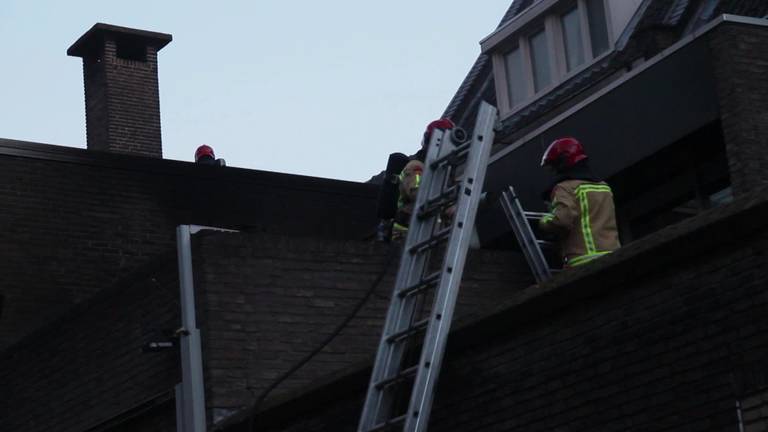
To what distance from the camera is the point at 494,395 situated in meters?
9.52

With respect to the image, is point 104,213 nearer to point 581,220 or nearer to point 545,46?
point 545,46

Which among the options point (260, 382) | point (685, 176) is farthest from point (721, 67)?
point (260, 382)

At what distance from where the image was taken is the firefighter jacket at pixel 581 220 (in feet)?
36.1

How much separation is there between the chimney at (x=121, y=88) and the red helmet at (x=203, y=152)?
50.1 inches

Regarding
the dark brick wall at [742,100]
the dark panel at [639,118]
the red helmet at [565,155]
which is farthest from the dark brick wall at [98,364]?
the dark brick wall at [742,100]

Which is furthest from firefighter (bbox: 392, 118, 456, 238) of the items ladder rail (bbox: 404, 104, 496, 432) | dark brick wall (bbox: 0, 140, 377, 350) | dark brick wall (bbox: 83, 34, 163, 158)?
dark brick wall (bbox: 83, 34, 163, 158)

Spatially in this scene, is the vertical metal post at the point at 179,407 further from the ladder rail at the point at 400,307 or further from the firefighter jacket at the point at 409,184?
the ladder rail at the point at 400,307

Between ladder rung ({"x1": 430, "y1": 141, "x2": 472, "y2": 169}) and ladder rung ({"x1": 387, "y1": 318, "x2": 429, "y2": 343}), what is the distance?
3.55 feet

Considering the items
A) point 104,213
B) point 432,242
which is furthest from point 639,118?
point 104,213

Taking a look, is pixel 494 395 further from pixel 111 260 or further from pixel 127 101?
pixel 127 101

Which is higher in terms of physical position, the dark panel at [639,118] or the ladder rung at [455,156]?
the dark panel at [639,118]

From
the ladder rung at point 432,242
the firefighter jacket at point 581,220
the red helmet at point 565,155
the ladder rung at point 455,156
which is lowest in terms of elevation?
the ladder rung at point 432,242

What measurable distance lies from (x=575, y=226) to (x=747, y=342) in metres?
3.18

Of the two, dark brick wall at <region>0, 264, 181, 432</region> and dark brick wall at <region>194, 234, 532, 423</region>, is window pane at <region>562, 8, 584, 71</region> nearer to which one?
dark brick wall at <region>194, 234, 532, 423</region>
